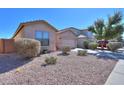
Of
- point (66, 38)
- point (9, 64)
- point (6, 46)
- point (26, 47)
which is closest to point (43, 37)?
point (6, 46)

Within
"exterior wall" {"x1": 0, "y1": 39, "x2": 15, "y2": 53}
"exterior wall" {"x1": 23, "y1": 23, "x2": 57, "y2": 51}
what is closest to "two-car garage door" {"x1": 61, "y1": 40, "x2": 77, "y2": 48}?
"exterior wall" {"x1": 23, "y1": 23, "x2": 57, "y2": 51}

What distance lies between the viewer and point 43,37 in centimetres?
1881

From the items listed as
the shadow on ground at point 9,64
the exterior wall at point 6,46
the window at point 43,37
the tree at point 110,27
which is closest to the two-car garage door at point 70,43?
the tree at point 110,27

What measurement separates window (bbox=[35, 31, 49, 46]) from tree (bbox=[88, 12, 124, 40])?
10.1m

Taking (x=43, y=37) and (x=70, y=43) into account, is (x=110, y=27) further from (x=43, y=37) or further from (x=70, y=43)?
(x=43, y=37)

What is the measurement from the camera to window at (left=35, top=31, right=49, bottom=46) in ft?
60.6

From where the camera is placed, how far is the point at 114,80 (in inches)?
266

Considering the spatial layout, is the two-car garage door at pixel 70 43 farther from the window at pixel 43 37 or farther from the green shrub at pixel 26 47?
the green shrub at pixel 26 47

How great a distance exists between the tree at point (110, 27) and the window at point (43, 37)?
33.1 feet

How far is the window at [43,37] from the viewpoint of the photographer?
727 inches
